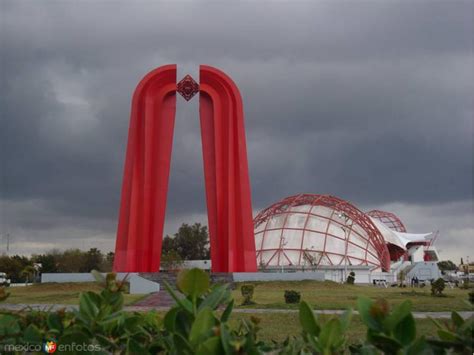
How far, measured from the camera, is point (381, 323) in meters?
1.31

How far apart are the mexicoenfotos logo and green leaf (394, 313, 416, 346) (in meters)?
1.01

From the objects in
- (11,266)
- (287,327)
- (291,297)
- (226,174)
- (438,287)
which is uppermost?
(226,174)

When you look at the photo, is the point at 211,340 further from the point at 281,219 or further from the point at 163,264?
the point at 281,219

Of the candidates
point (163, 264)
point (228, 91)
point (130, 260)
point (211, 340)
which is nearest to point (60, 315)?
point (211, 340)

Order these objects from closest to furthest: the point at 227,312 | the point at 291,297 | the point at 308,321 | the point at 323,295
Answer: the point at 308,321 → the point at 227,312 → the point at 291,297 → the point at 323,295

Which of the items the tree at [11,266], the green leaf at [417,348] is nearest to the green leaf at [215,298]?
the green leaf at [417,348]

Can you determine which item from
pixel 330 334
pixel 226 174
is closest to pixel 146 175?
pixel 226 174

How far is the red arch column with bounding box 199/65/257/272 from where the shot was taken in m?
21.6

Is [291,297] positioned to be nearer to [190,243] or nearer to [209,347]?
[209,347]

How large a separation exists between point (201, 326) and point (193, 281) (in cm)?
13

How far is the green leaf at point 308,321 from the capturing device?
1.34 m

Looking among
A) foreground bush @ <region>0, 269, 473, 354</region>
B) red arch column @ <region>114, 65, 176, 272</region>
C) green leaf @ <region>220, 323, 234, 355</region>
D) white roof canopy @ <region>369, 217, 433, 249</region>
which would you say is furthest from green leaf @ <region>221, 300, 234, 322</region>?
white roof canopy @ <region>369, 217, 433, 249</region>

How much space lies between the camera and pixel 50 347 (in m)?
1.51

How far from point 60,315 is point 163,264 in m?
35.8
